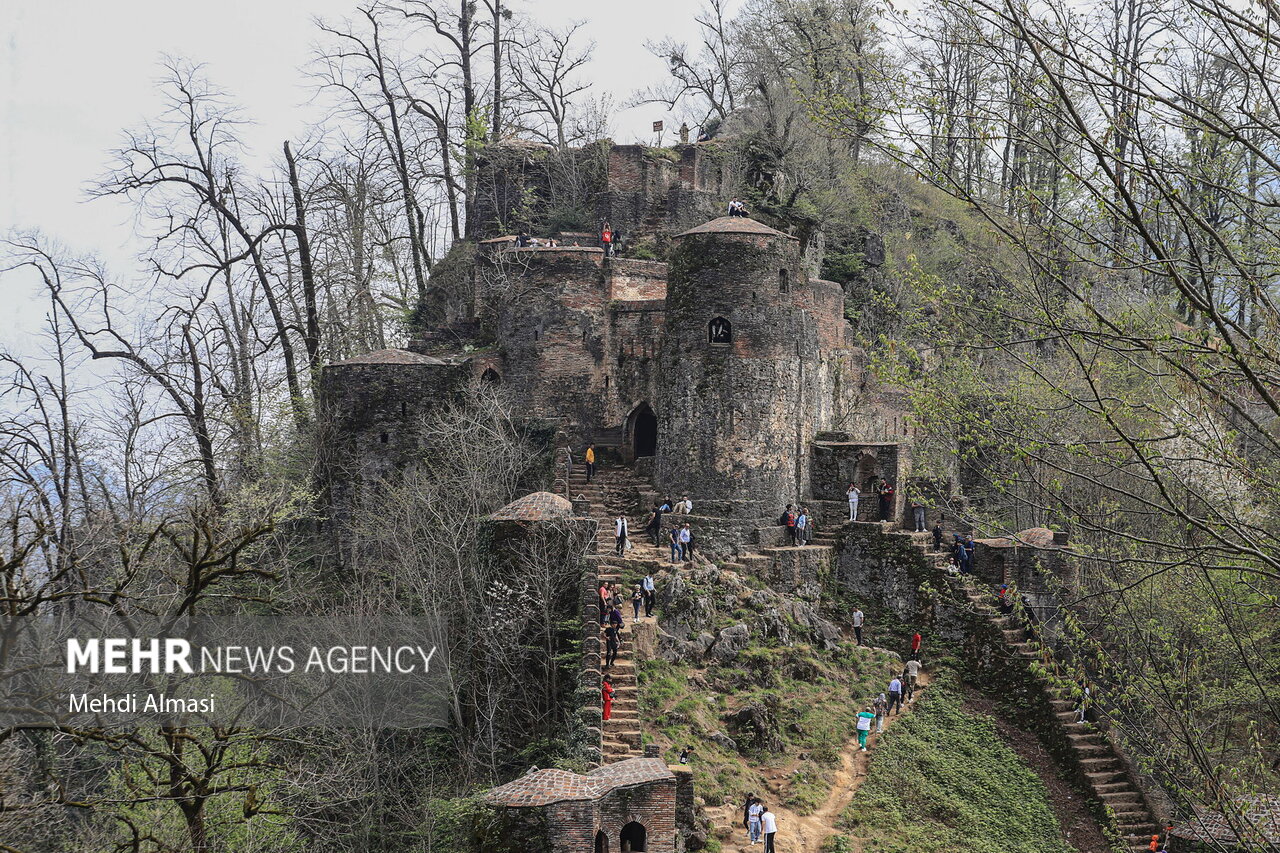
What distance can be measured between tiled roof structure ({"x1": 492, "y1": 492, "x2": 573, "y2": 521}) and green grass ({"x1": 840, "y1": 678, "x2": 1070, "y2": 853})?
725cm

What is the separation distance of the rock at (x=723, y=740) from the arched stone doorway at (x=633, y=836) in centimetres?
420

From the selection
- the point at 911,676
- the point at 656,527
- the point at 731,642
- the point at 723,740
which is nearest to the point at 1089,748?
the point at 911,676

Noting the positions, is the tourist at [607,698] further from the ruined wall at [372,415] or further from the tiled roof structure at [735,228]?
the tiled roof structure at [735,228]

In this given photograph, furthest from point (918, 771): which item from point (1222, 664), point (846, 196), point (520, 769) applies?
point (846, 196)

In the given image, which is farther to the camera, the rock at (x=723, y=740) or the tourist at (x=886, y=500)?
the tourist at (x=886, y=500)

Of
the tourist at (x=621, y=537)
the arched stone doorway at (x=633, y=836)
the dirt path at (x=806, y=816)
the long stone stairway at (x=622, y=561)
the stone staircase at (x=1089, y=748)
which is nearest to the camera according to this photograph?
the arched stone doorway at (x=633, y=836)

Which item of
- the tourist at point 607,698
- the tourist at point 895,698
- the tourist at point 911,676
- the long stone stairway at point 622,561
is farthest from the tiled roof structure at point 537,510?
the tourist at point 911,676

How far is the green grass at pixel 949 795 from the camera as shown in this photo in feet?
61.2

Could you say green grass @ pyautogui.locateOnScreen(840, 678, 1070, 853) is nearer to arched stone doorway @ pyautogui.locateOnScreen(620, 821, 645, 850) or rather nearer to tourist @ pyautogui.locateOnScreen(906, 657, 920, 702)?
tourist @ pyautogui.locateOnScreen(906, 657, 920, 702)

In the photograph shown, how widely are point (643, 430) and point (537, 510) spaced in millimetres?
7792

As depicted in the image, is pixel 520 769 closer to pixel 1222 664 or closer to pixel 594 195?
pixel 1222 664

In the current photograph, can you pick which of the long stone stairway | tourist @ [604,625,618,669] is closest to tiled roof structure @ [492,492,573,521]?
the long stone stairway

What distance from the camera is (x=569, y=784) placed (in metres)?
14.9

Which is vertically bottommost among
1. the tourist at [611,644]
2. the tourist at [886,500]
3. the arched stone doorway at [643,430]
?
the tourist at [611,644]
